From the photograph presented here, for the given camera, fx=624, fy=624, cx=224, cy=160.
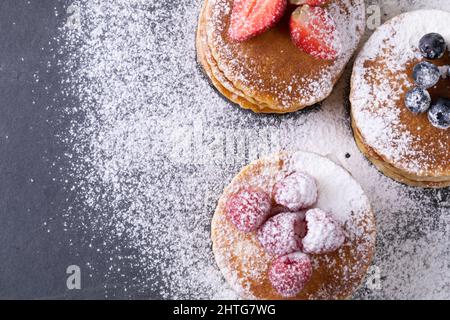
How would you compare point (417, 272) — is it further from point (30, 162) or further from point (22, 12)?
point (22, 12)

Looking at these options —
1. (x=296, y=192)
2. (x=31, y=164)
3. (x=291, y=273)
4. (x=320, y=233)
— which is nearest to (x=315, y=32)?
(x=296, y=192)

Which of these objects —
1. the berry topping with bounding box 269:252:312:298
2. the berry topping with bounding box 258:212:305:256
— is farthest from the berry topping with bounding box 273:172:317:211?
the berry topping with bounding box 269:252:312:298

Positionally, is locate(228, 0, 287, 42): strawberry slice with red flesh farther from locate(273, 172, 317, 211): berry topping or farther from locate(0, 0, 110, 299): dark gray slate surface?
locate(0, 0, 110, 299): dark gray slate surface

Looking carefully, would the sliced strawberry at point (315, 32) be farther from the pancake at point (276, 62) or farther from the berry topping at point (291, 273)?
the berry topping at point (291, 273)

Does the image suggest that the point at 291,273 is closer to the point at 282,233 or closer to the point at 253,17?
the point at 282,233

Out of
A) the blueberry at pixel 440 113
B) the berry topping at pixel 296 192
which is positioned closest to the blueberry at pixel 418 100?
the blueberry at pixel 440 113
